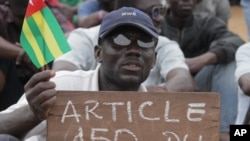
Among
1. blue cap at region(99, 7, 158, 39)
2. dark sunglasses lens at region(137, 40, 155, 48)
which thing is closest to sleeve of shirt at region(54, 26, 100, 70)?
blue cap at region(99, 7, 158, 39)

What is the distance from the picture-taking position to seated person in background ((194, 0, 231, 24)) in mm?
8844

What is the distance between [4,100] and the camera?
22.9 feet

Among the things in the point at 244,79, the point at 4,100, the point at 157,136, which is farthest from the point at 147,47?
the point at 4,100

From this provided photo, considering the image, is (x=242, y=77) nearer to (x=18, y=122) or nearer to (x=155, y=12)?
(x=155, y=12)

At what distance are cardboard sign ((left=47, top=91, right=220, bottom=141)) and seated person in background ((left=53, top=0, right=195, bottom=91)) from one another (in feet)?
6.77

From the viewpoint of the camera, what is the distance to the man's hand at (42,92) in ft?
14.7

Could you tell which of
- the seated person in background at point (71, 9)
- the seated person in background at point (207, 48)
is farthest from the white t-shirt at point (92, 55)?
the seated person in background at point (71, 9)

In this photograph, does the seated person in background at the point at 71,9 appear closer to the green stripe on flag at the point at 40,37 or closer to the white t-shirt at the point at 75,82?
the white t-shirt at the point at 75,82

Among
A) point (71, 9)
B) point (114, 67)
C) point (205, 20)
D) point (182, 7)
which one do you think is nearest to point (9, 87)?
point (182, 7)

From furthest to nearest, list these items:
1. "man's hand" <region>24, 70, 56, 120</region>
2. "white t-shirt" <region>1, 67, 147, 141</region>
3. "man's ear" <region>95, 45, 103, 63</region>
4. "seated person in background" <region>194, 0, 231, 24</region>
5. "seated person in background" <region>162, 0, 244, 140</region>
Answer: "seated person in background" <region>194, 0, 231, 24</region> → "seated person in background" <region>162, 0, 244, 140</region> → "man's ear" <region>95, 45, 103, 63</region> → "white t-shirt" <region>1, 67, 147, 141</region> → "man's hand" <region>24, 70, 56, 120</region>

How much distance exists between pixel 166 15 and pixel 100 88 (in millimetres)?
2809

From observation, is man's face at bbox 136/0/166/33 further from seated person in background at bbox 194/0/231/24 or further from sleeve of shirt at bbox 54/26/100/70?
seated person in background at bbox 194/0/231/24

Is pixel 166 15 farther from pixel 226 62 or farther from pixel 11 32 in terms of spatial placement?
pixel 11 32

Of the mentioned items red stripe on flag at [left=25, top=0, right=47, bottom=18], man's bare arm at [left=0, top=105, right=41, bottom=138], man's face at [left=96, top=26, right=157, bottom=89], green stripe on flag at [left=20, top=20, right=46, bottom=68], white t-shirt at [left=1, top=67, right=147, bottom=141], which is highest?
red stripe on flag at [left=25, top=0, right=47, bottom=18]
